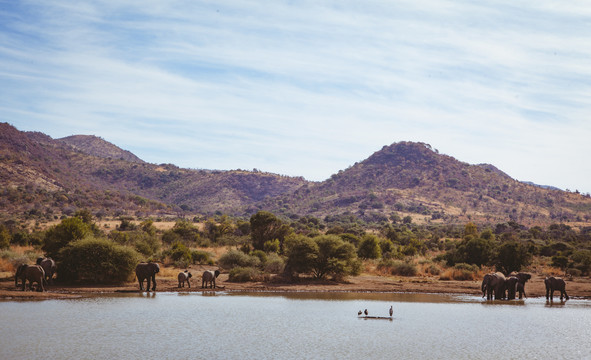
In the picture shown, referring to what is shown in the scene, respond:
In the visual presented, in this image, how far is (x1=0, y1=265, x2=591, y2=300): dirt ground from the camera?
32400mm

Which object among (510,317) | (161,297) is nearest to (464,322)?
(510,317)

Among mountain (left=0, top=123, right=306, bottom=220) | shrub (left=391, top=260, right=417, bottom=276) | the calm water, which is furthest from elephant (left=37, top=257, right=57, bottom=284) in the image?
mountain (left=0, top=123, right=306, bottom=220)

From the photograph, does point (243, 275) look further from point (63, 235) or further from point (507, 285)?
point (507, 285)

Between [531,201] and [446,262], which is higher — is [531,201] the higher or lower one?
the higher one

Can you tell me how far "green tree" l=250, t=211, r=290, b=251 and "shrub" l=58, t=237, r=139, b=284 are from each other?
73.1 feet

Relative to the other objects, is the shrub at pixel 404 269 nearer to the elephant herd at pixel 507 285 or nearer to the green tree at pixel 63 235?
the elephant herd at pixel 507 285

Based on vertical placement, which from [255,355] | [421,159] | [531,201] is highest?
[421,159]

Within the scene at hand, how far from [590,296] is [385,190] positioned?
125 meters

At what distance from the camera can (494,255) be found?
49281mm

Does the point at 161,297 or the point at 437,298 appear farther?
the point at 437,298

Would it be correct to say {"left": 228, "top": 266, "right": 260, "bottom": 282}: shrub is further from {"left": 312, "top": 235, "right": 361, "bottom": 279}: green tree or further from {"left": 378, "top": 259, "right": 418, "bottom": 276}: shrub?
{"left": 378, "top": 259, "right": 418, "bottom": 276}: shrub

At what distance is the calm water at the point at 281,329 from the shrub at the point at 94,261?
394cm

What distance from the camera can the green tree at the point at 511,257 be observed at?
46.2 meters

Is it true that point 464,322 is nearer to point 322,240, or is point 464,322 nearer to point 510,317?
point 510,317
